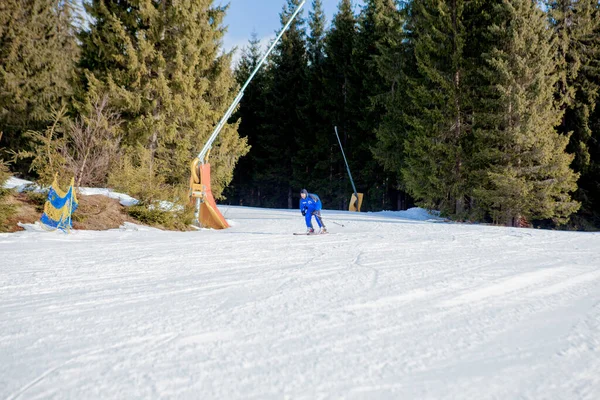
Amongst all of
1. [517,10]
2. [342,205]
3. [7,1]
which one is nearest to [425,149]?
[517,10]

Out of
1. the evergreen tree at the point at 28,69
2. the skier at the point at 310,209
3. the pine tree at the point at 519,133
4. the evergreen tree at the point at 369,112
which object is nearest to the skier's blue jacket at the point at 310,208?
the skier at the point at 310,209

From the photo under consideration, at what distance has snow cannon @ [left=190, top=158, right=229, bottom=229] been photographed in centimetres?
1227

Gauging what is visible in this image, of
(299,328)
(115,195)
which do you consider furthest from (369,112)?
(299,328)

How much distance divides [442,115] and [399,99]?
4.23 meters

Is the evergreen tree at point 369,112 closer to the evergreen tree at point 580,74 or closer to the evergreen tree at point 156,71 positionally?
the evergreen tree at point 580,74

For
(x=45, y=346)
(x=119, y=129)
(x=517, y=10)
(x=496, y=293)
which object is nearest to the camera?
(x=45, y=346)

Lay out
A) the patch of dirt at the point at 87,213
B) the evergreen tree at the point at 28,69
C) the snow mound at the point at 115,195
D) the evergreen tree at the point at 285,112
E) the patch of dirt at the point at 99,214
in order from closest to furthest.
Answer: the patch of dirt at the point at 87,213 → the patch of dirt at the point at 99,214 → the snow mound at the point at 115,195 → the evergreen tree at the point at 28,69 → the evergreen tree at the point at 285,112

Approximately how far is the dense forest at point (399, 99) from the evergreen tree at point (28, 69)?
2.4 inches

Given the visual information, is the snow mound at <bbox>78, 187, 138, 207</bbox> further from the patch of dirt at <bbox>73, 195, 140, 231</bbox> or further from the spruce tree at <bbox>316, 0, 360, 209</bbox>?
Answer: the spruce tree at <bbox>316, 0, 360, 209</bbox>

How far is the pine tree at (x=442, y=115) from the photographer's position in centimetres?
1753

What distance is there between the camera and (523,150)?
16.5m

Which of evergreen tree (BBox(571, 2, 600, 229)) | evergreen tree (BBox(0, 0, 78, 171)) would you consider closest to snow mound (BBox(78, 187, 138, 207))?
evergreen tree (BBox(0, 0, 78, 171))

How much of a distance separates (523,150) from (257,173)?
83.0 feet

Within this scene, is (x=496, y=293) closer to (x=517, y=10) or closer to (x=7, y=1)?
(x=517, y=10)
